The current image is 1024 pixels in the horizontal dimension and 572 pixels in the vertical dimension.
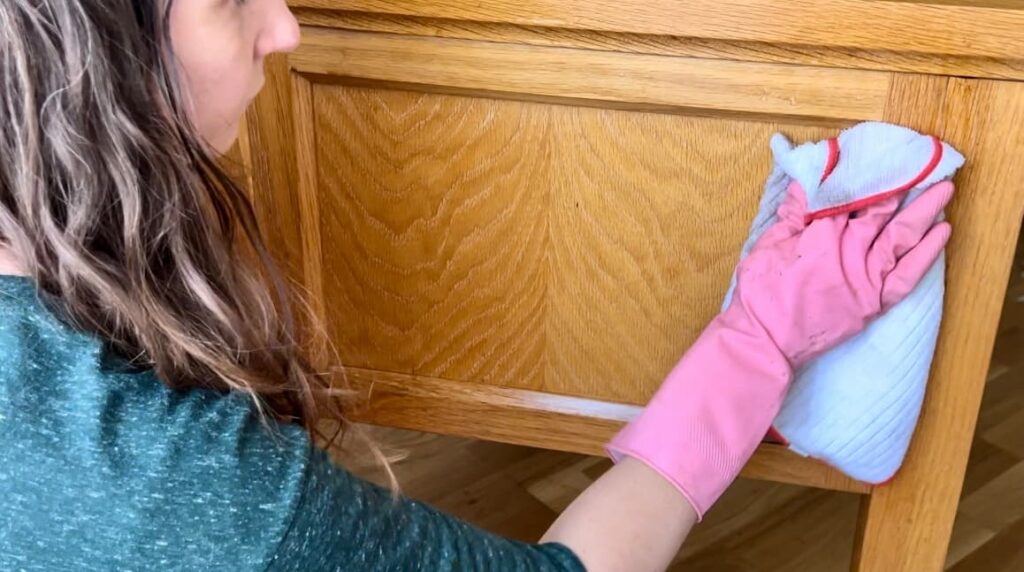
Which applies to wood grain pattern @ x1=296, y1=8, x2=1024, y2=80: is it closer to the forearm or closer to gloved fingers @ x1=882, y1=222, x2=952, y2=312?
gloved fingers @ x1=882, y1=222, x2=952, y2=312

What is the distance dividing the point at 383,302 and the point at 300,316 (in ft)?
0.20

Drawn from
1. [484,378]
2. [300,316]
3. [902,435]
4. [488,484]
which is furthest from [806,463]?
[488,484]

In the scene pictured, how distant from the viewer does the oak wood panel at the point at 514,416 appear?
754 millimetres

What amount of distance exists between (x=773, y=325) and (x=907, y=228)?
94mm

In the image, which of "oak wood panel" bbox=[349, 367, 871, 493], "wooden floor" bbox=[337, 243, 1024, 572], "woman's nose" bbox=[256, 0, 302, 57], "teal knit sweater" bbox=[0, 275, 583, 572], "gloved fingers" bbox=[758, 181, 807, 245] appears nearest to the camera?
"teal knit sweater" bbox=[0, 275, 583, 572]

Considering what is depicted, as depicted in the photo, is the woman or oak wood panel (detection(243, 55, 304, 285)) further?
oak wood panel (detection(243, 55, 304, 285))

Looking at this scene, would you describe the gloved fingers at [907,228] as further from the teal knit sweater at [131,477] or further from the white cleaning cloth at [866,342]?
the teal knit sweater at [131,477]

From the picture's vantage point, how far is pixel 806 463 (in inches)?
29.3

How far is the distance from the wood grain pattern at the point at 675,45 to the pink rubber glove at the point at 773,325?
0.24ft

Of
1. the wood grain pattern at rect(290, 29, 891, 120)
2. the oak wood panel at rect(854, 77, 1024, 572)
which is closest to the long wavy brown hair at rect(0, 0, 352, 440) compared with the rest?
the wood grain pattern at rect(290, 29, 891, 120)

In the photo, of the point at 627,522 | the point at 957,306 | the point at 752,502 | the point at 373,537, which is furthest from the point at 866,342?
the point at 752,502

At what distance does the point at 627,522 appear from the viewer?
1.96 feet

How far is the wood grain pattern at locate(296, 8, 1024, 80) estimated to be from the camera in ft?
1.92

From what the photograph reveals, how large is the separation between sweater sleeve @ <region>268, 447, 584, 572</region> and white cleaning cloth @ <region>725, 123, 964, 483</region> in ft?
0.71
